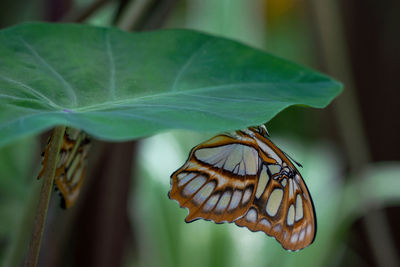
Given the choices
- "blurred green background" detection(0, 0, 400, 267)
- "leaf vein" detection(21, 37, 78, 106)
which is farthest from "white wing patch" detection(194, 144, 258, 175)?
"blurred green background" detection(0, 0, 400, 267)

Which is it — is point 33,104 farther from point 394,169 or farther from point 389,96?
point 389,96

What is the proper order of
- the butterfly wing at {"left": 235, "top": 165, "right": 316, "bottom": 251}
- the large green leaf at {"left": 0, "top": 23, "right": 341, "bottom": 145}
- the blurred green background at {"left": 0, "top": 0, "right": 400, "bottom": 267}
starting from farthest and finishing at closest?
1. the blurred green background at {"left": 0, "top": 0, "right": 400, "bottom": 267}
2. the butterfly wing at {"left": 235, "top": 165, "right": 316, "bottom": 251}
3. the large green leaf at {"left": 0, "top": 23, "right": 341, "bottom": 145}

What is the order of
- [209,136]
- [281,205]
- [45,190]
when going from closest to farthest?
[45,190] → [281,205] → [209,136]

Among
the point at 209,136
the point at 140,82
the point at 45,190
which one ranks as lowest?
the point at 45,190

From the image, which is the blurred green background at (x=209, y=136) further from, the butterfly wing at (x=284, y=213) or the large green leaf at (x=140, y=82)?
the butterfly wing at (x=284, y=213)

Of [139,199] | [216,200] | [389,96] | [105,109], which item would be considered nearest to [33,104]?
[105,109]

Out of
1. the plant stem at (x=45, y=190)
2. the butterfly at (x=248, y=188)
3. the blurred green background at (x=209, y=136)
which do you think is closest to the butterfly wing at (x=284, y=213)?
the butterfly at (x=248, y=188)

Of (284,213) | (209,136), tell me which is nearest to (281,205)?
(284,213)

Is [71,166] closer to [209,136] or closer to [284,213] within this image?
[284,213]

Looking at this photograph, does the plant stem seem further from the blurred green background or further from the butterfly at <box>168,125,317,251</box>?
the blurred green background
